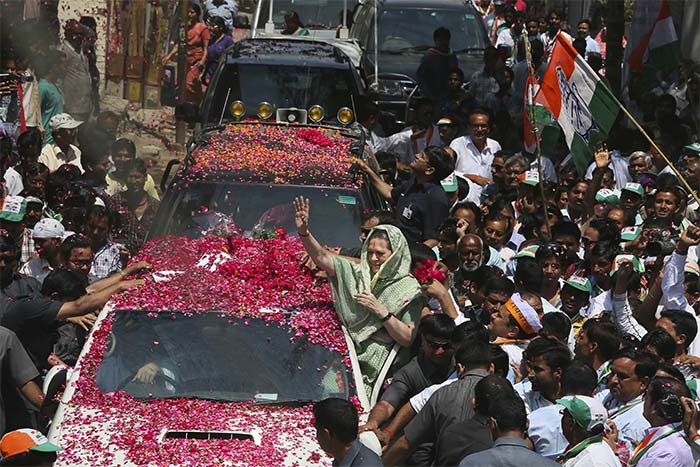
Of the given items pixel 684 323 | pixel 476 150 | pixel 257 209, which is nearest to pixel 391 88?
pixel 476 150

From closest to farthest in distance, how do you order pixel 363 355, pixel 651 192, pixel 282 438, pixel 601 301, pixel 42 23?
pixel 282 438 → pixel 363 355 → pixel 601 301 → pixel 651 192 → pixel 42 23

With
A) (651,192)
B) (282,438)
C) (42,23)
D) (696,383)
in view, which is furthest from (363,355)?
(42,23)

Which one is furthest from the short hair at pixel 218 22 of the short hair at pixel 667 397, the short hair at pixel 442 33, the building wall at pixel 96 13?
the short hair at pixel 667 397

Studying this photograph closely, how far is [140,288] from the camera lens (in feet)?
27.9

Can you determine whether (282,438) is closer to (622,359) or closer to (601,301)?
(622,359)

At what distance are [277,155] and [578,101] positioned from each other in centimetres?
260

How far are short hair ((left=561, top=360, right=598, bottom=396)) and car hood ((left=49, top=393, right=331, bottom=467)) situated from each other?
52.7 inches

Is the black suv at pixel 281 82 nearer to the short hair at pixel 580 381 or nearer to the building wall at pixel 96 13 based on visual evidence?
the building wall at pixel 96 13

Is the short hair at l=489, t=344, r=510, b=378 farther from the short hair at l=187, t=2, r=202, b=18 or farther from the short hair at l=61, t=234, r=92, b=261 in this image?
the short hair at l=187, t=2, r=202, b=18

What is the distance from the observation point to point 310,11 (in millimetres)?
20766

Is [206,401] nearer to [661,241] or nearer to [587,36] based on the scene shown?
[661,241]

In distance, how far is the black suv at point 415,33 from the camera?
18781 millimetres

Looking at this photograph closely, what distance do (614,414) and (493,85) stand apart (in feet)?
33.3

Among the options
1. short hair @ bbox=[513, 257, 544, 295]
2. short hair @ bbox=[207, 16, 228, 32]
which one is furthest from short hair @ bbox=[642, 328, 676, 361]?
short hair @ bbox=[207, 16, 228, 32]
